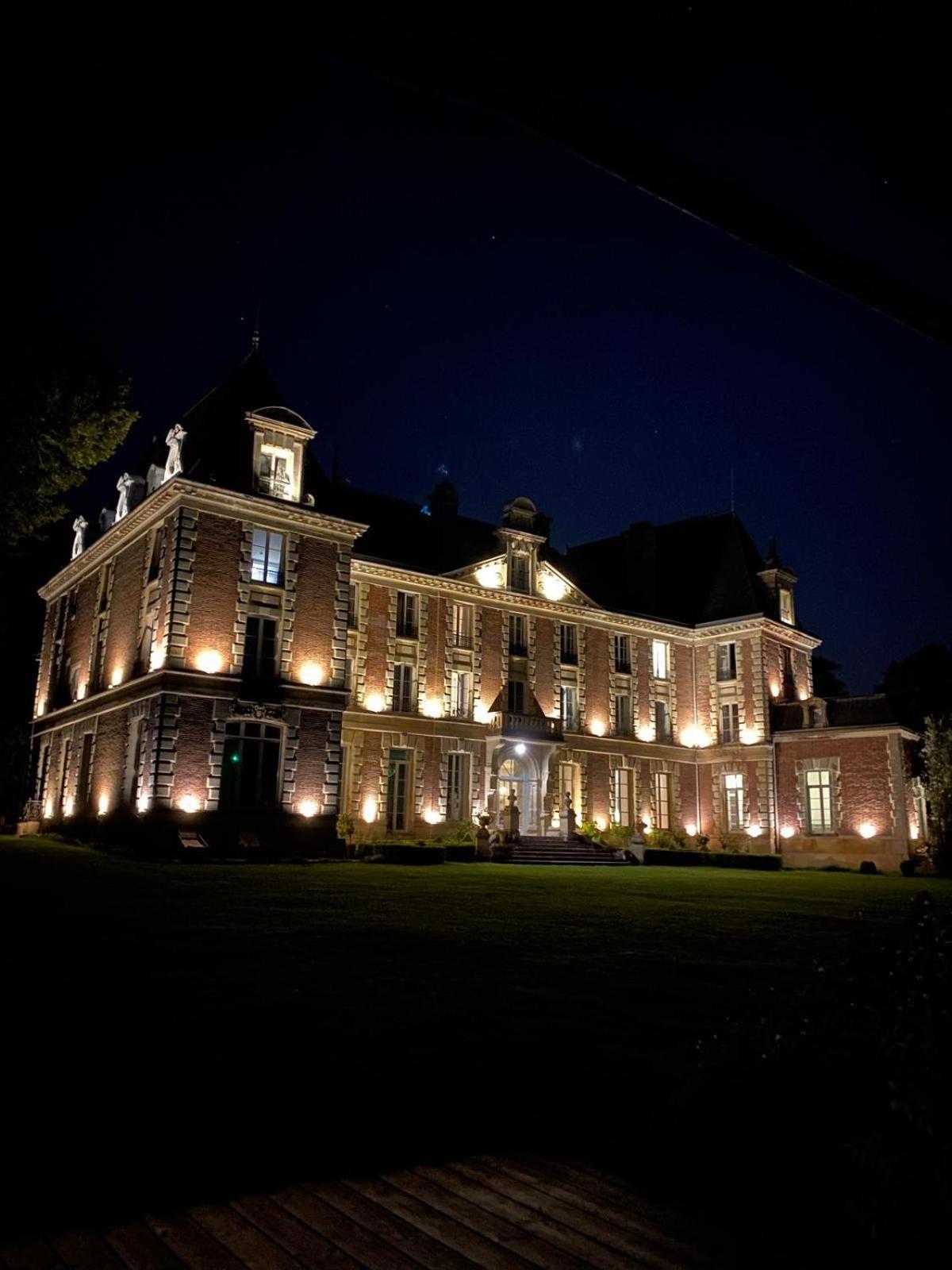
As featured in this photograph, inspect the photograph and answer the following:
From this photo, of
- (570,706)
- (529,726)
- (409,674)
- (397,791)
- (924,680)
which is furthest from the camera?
(924,680)

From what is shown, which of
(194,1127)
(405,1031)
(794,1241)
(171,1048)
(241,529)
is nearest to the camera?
(794,1241)

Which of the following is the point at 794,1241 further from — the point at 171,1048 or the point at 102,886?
the point at 102,886

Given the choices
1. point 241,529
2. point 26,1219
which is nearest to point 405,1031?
point 26,1219

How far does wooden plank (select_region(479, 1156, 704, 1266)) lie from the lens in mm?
3145

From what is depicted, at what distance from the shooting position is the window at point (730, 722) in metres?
40.7

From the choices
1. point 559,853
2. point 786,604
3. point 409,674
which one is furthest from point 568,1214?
point 786,604

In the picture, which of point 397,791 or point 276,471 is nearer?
point 276,471

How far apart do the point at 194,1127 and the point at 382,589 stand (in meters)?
30.1

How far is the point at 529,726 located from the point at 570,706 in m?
4.04

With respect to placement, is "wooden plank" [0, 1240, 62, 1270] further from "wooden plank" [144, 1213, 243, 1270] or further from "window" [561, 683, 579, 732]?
"window" [561, 683, 579, 732]

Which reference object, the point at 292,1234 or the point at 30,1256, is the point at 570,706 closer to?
the point at 292,1234

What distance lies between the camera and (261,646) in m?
28.0

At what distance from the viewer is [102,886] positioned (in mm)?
14758

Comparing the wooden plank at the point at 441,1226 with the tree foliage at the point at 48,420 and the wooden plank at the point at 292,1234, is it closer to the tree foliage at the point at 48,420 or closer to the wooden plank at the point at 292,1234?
the wooden plank at the point at 292,1234
